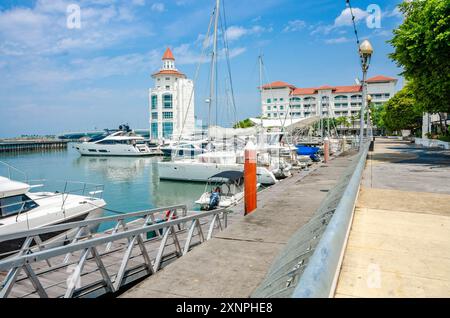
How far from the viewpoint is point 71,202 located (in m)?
14.9

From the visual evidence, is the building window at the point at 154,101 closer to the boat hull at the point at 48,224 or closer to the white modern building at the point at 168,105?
the white modern building at the point at 168,105

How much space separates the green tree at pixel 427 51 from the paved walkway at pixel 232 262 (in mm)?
15286

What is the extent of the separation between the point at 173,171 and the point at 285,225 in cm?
2683

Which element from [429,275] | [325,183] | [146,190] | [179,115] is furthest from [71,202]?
[179,115]

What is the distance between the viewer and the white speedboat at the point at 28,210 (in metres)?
11.9

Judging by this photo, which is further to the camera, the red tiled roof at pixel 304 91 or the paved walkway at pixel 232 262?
the red tiled roof at pixel 304 91

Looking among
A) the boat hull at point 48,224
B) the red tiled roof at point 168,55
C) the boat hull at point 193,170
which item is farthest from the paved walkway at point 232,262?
the red tiled roof at point 168,55

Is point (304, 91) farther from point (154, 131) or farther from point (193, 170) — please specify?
point (193, 170)

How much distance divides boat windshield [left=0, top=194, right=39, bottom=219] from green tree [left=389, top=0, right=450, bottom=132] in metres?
21.3

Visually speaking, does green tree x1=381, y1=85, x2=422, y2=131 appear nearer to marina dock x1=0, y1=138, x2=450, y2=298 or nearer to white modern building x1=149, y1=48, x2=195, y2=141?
white modern building x1=149, y1=48, x2=195, y2=141

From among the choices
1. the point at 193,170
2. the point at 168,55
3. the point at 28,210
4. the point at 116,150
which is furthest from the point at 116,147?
the point at 28,210

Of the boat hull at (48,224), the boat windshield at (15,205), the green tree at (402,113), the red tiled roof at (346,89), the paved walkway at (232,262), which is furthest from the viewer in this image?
the red tiled roof at (346,89)
